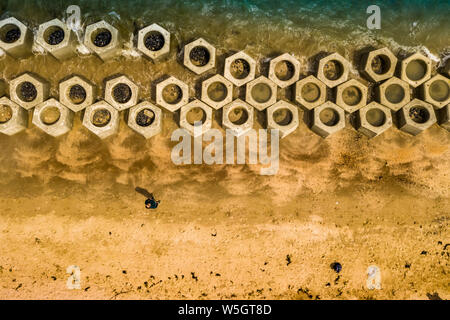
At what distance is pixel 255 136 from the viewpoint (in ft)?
30.6

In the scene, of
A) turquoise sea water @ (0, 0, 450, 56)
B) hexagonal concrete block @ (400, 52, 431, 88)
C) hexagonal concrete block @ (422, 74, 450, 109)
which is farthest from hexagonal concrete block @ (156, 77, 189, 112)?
hexagonal concrete block @ (422, 74, 450, 109)

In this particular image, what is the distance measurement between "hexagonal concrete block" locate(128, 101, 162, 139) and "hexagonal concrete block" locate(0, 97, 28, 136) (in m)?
3.61

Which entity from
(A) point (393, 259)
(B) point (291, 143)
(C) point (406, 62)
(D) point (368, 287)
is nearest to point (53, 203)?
(B) point (291, 143)

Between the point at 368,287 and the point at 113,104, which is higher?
the point at 113,104

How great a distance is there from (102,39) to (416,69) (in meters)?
11.1

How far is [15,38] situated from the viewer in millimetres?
9125

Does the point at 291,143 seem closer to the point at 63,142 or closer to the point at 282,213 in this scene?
the point at 282,213

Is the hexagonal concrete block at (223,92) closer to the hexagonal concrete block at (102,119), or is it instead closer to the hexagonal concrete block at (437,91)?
the hexagonal concrete block at (102,119)

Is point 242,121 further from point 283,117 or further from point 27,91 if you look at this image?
point 27,91

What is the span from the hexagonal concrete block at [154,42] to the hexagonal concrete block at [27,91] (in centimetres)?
355

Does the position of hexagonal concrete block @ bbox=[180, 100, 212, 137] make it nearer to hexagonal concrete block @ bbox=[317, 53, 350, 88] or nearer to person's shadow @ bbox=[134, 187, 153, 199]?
person's shadow @ bbox=[134, 187, 153, 199]

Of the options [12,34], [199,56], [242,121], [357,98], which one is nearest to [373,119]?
[357,98]

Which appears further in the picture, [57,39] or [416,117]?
[416,117]
